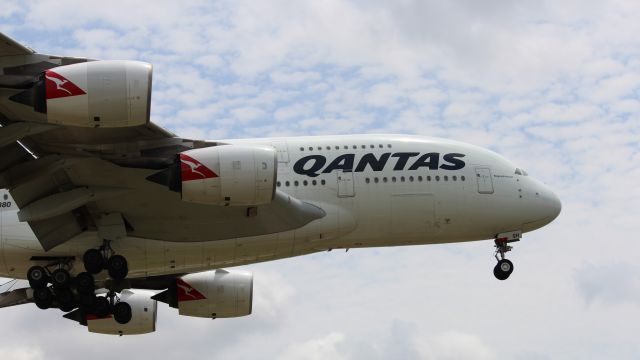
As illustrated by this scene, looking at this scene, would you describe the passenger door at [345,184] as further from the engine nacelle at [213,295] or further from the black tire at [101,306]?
the black tire at [101,306]

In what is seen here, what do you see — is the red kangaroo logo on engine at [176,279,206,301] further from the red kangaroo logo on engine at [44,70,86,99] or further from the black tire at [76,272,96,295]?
the red kangaroo logo on engine at [44,70,86,99]

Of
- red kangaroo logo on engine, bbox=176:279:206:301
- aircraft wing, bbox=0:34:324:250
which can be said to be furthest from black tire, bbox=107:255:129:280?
red kangaroo logo on engine, bbox=176:279:206:301

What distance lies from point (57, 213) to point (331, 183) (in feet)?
24.6

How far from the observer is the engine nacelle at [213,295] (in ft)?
118

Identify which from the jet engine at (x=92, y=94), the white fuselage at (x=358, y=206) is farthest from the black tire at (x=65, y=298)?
the jet engine at (x=92, y=94)

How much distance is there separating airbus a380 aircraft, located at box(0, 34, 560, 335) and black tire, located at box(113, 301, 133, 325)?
8 cm

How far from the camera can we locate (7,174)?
28.3 metres

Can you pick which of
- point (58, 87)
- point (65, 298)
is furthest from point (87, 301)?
point (58, 87)

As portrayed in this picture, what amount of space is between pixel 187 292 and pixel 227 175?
9.75 meters

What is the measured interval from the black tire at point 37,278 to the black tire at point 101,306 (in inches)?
73.3

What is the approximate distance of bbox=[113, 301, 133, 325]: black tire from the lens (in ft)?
108

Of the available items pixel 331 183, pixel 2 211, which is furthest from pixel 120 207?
pixel 331 183

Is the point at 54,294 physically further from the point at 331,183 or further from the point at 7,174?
the point at 331,183

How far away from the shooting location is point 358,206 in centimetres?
3125
